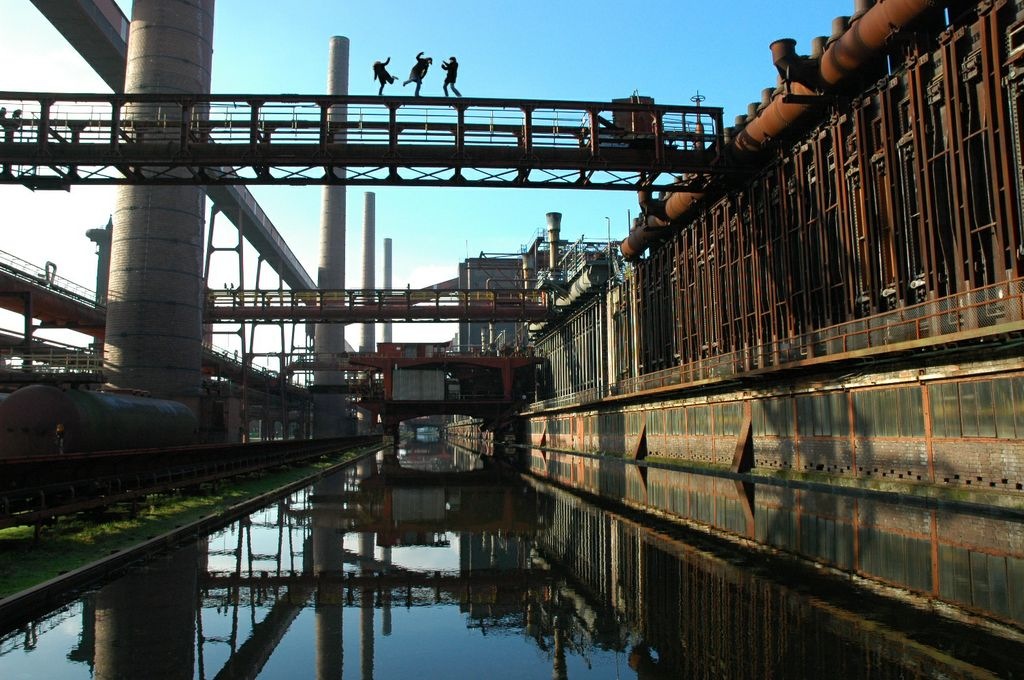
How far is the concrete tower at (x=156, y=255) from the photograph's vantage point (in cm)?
3541

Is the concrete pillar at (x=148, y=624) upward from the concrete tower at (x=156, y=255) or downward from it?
downward

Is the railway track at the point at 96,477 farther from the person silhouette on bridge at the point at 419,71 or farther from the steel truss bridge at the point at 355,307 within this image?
the steel truss bridge at the point at 355,307

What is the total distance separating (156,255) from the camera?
117ft

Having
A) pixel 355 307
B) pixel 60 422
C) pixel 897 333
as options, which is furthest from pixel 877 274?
pixel 355 307

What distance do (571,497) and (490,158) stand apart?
11154 mm

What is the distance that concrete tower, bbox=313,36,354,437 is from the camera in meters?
84.9

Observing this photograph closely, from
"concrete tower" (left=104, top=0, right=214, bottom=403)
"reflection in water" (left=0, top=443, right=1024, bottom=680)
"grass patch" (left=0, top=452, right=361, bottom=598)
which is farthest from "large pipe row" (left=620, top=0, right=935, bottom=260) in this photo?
"concrete tower" (left=104, top=0, right=214, bottom=403)

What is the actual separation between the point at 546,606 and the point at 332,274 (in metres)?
82.4

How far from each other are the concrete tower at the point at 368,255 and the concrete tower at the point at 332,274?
29.9 metres

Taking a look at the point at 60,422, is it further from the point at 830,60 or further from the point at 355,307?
the point at 355,307

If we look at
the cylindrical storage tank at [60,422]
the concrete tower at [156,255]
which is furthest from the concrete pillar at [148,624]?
the concrete tower at [156,255]

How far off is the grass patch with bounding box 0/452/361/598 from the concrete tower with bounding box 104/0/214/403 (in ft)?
57.7

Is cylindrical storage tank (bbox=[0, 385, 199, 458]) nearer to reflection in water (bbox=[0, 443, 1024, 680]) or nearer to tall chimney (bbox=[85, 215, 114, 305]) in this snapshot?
reflection in water (bbox=[0, 443, 1024, 680])

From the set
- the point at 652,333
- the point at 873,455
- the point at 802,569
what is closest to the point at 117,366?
the point at 652,333
